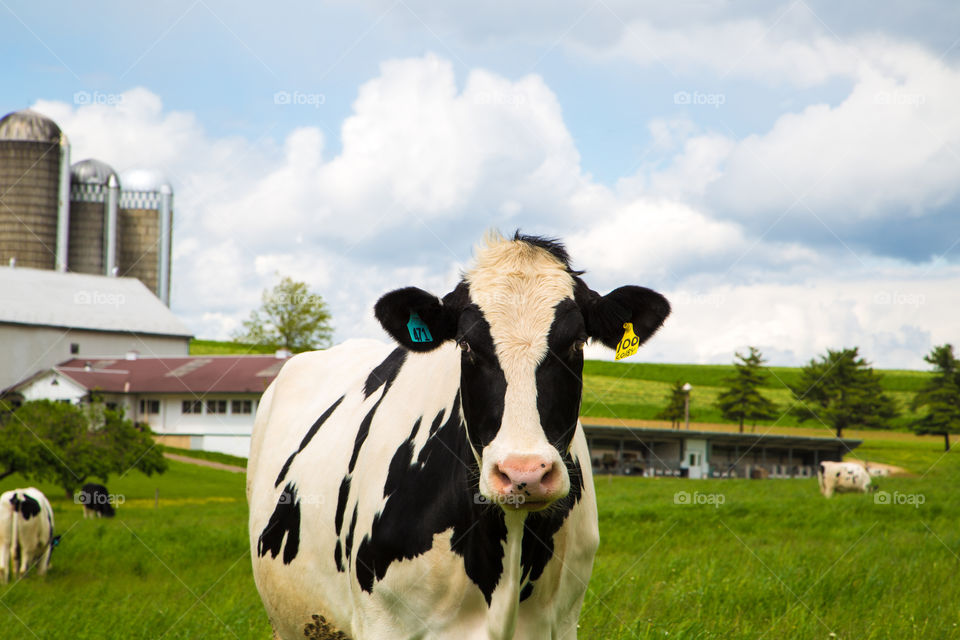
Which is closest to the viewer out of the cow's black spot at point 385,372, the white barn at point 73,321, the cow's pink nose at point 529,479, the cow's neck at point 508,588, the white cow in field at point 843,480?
the cow's pink nose at point 529,479

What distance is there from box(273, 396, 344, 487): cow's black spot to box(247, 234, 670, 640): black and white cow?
44.2 inches

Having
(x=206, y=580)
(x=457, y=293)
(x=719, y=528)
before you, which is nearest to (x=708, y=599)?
(x=457, y=293)

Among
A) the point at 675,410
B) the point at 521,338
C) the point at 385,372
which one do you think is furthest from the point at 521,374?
the point at 675,410

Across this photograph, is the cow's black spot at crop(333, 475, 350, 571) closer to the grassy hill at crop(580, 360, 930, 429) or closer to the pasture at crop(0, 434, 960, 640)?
the pasture at crop(0, 434, 960, 640)

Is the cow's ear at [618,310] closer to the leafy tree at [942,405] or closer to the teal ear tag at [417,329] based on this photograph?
the teal ear tag at [417,329]

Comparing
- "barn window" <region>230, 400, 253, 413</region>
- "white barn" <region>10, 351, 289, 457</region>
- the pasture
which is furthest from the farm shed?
the pasture

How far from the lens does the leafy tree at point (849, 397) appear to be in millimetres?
69688

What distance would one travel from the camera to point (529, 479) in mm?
2965

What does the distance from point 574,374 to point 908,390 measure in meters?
92.2

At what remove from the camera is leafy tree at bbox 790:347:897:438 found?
6969cm

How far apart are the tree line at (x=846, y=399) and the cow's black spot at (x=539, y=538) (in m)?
64.9

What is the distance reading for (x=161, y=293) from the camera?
86.6m

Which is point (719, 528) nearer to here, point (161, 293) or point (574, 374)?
point (574, 374)

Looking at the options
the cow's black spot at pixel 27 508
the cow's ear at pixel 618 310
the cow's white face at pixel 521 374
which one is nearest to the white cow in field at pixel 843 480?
the cow's black spot at pixel 27 508
